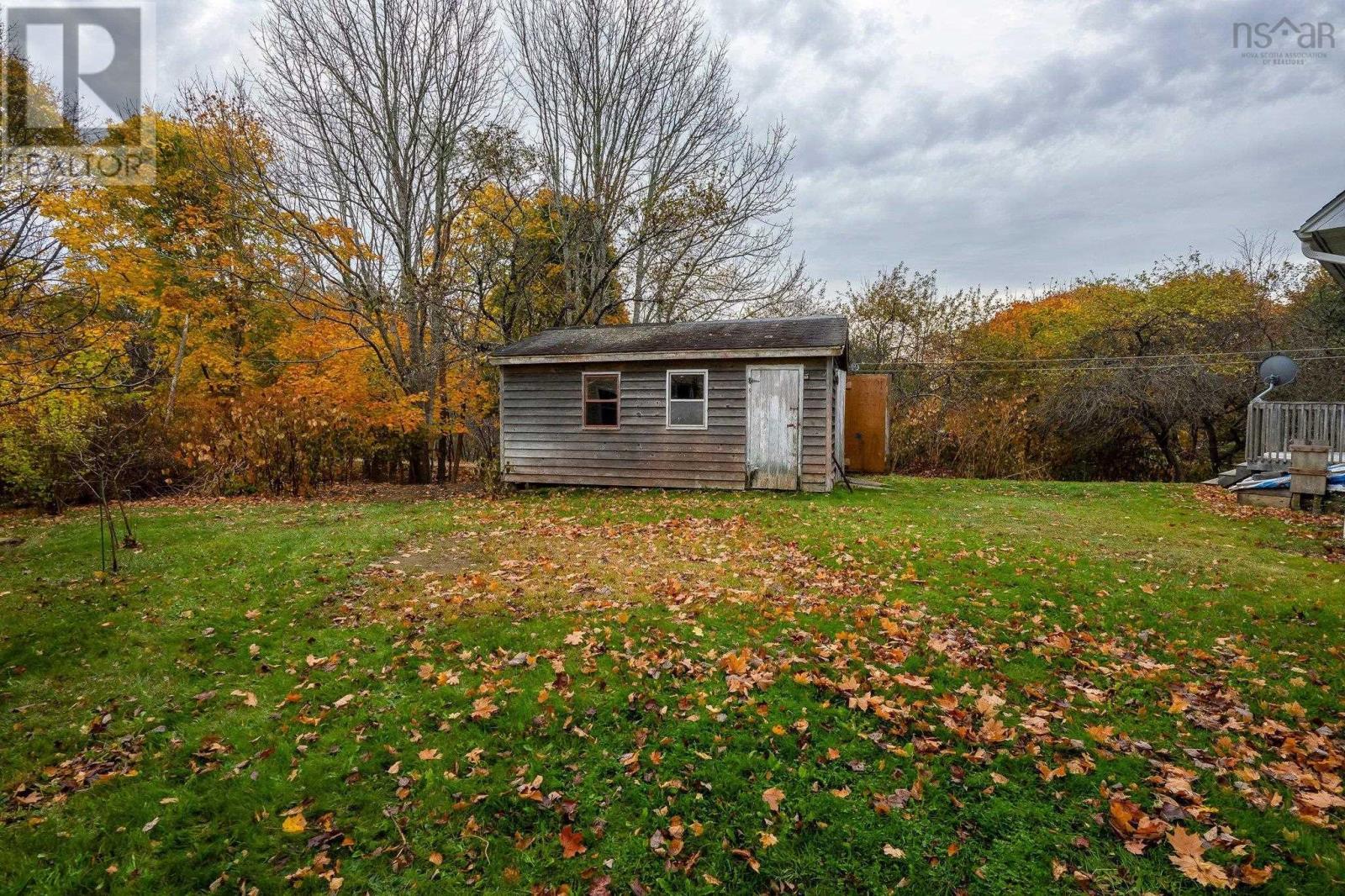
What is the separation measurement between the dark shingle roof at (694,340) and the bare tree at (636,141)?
14.6ft

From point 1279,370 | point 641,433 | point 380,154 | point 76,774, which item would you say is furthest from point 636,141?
point 76,774

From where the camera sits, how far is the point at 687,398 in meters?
12.4

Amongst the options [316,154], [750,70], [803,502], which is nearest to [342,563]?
[803,502]

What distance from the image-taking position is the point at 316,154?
14766 mm

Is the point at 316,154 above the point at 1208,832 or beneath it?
above

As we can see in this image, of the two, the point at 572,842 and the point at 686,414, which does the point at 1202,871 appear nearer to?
the point at 572,842

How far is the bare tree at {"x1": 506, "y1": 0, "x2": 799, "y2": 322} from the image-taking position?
17500 mm

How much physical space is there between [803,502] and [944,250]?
604 inches

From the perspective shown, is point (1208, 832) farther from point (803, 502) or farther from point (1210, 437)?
point (1210, 437)

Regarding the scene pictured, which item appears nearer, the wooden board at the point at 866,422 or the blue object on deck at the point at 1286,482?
the blue object on deck at the point at 1286,482

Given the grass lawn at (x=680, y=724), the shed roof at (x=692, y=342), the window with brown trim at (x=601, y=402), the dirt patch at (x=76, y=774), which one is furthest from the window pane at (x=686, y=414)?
the dirt patch at (x=76, y=774)

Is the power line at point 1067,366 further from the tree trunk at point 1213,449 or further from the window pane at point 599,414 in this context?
the window pane at point 599,414

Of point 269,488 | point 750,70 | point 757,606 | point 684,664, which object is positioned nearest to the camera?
point 684,664

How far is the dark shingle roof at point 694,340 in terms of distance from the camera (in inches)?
457
